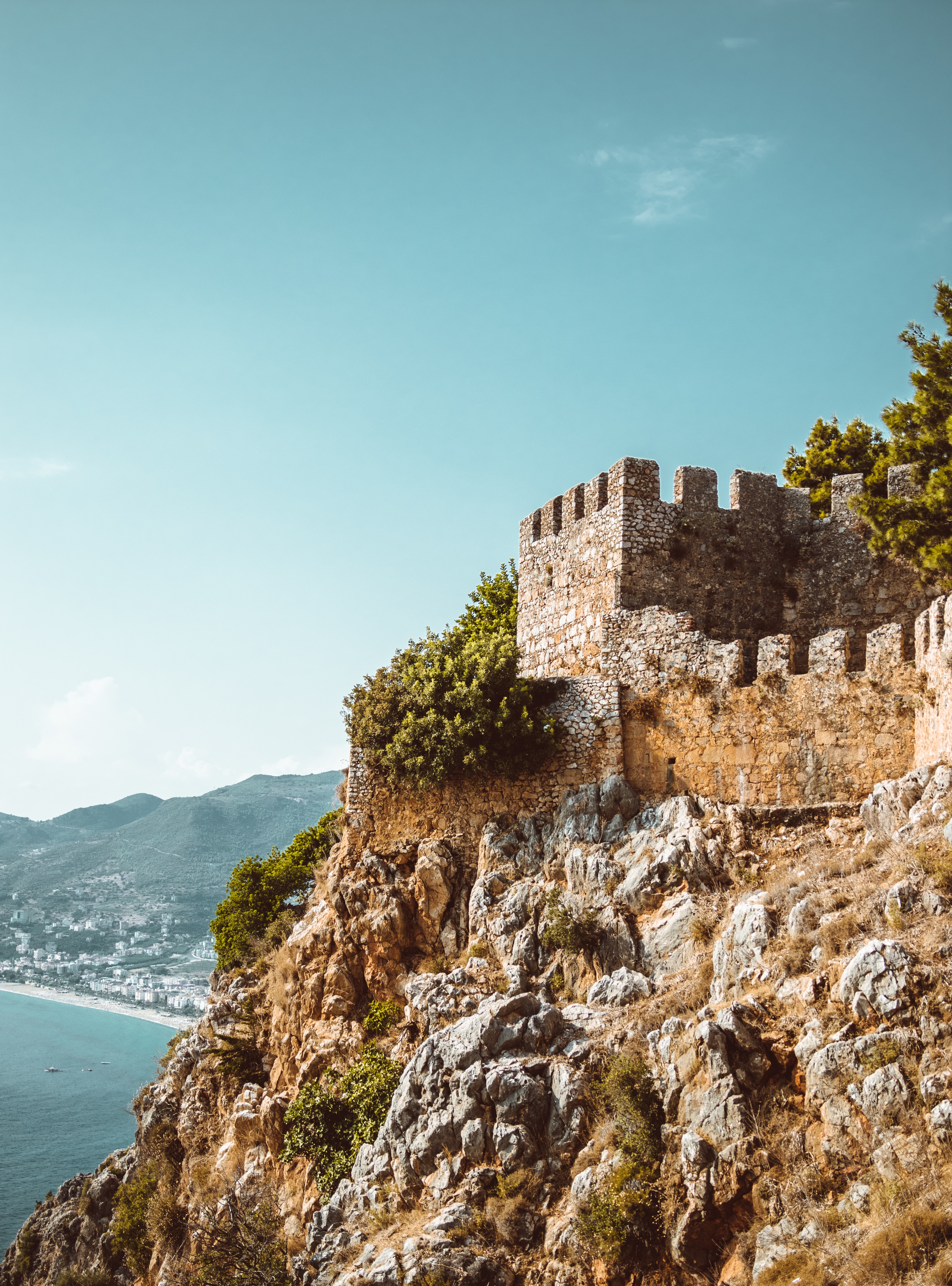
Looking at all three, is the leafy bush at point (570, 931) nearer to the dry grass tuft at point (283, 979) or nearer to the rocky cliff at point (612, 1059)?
the rocky cliff at point (612, 1059)

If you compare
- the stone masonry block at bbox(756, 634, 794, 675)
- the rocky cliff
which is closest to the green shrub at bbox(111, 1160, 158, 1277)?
the rocky cliff

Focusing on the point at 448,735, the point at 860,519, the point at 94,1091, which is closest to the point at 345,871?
the point at 448,735

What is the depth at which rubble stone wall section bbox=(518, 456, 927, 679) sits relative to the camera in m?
22.8

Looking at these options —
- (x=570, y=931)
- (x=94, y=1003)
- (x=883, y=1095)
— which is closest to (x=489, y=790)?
(x=570, y=931)

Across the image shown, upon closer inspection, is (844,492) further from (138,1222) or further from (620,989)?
(138,1222)

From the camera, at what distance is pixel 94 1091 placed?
7988 centimetres

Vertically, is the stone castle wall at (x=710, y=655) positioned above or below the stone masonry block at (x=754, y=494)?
below

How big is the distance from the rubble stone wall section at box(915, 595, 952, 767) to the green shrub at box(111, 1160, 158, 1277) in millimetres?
21516

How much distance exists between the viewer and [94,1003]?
110 meters

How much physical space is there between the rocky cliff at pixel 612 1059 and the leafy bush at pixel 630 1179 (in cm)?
3

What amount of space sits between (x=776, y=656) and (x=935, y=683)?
10.3 feet

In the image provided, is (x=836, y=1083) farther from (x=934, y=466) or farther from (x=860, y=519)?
(x=860, y=519)

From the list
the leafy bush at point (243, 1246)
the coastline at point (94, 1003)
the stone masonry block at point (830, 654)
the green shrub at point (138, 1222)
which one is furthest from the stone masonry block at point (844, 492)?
the coastline at point (94, 1003)

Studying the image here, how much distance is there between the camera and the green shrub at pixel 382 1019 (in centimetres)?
2011
